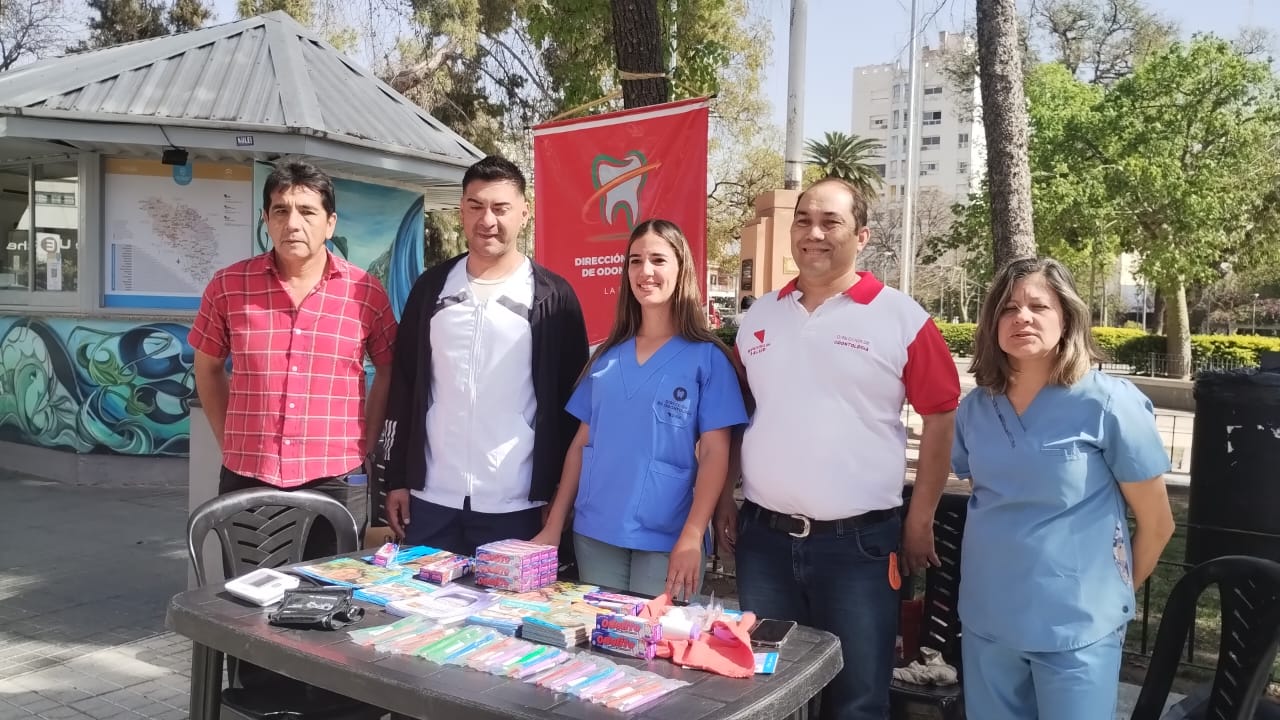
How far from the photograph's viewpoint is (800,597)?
9.46 feet

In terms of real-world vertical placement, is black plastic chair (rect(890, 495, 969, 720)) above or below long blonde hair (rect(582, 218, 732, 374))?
below

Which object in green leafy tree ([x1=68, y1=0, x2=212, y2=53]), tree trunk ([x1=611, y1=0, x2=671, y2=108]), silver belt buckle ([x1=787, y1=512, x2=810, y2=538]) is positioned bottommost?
silver belt buckle ([x1=787, y1=512, x2=810, y2=538])

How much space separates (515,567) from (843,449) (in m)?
0.99

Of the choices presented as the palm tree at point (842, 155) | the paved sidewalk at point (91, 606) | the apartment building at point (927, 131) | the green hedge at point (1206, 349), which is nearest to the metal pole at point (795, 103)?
the paved sidewalk at point (91, 606)

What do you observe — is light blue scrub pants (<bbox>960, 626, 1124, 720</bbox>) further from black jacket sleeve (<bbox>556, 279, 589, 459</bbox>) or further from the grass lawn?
the grass lawn

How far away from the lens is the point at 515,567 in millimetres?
2596

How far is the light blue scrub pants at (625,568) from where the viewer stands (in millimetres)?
2924

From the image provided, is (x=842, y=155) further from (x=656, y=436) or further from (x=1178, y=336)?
(x=656, y=436)

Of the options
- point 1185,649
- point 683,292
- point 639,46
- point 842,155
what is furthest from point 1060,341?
point 842,155

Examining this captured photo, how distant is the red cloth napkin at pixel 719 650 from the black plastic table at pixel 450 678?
0.02m

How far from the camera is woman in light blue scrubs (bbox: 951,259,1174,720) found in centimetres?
248

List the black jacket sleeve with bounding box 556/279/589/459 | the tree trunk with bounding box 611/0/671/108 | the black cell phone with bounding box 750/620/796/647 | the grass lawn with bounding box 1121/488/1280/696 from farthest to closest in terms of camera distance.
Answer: the tree trunk with bounding box 611/0/671/108
the grass lawn with bounding box 1121/488/1280/696
the black jacket sleeve with bounding box 556/279/589/459
the black cell phone with bounding box 750/620/796/647

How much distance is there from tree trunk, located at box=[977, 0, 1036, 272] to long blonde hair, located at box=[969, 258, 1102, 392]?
358cm

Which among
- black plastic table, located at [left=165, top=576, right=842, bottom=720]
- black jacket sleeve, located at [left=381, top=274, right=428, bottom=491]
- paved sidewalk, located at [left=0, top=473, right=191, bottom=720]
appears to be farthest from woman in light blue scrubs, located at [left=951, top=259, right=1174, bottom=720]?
paved sidewalk, located at [left=0, top=473, right=191, bottom=720]
